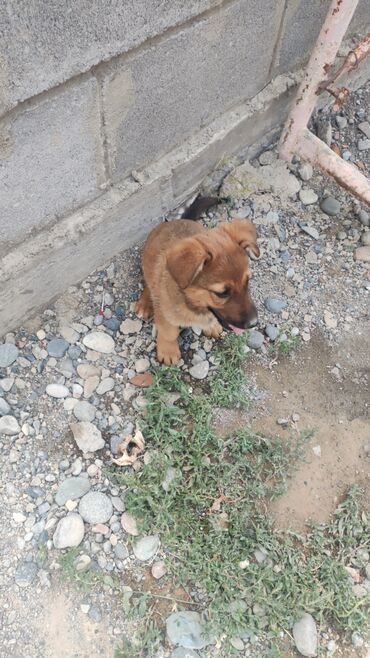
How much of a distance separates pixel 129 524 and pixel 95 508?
176mm

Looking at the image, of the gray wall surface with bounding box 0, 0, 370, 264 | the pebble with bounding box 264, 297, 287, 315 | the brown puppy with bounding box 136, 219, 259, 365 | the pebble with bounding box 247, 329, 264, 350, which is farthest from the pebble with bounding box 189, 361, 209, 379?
the gray wall surface with bounding box 0, 0, 370, 264

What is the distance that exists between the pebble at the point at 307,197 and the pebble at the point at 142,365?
1627 mm

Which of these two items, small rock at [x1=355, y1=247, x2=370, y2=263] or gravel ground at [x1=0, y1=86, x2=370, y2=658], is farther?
small rock at [x1=355, y1=247, x2=370, y2=263]

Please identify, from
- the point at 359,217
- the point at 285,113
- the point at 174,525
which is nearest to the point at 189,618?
the point at 174,525

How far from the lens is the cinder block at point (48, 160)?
2.41 meters

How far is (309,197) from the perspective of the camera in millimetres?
3834

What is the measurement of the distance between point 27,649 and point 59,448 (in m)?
0.87

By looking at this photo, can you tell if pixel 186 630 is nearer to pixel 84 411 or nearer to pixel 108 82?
pixel 84 411

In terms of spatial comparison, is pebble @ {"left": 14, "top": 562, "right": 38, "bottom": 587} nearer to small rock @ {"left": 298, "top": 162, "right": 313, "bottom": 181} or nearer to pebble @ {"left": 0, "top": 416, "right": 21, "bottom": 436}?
pebble @ {"left": 0, "top": 416, "right": 21, "bottom": 436}

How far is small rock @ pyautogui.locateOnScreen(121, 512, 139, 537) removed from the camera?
260 cm

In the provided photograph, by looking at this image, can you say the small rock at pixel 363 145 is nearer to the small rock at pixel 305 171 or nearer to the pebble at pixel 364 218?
the small rock at pixel 305 171

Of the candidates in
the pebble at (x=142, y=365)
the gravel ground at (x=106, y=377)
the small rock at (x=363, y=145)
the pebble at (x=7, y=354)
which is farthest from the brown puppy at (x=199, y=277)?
the small rock at (x=363, y=145)

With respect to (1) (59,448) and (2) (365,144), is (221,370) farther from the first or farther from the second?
(2) (365,144)

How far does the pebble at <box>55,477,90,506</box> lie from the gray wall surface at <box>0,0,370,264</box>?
1.18 metres
